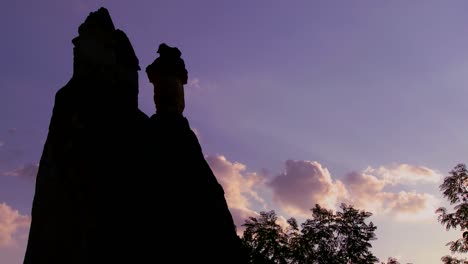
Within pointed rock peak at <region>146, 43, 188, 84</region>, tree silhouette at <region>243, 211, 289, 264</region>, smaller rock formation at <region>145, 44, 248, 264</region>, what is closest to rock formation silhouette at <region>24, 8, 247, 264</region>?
smaller rock formation at <region>145, 44, 248, 264</region>

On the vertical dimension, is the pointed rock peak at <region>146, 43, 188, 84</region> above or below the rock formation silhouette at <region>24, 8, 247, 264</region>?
above

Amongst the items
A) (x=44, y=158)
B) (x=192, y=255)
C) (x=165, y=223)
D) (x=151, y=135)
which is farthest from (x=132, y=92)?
(x=192, y=255)

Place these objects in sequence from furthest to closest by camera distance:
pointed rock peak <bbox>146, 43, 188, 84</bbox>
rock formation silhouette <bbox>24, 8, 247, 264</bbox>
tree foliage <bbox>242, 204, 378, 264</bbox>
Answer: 1. tree foliage <bbox>242, 204, 378, 264</bbox>
2. pointed rock peak <bbox>146, 43, 188, 84</bbox>
3. rock formation silhouette <bbox>24, 8, 247, 264</bbox>

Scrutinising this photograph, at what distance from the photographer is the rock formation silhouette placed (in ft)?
45.2

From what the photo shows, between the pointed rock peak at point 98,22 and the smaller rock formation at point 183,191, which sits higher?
the pointed rock peak at point 98,22

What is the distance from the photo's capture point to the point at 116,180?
1457cm

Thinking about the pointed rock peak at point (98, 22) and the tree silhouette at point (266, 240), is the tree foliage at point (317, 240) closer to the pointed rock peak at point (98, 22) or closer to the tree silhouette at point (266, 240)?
the tree silhouette at point (266, 240)

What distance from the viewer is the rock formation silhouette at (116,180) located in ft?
45.2

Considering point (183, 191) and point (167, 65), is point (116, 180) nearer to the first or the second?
point (183, 191)

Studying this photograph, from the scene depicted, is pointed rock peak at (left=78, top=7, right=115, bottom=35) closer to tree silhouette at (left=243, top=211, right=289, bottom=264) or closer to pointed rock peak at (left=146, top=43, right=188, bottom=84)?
pointed rock peak at (left=146, top=43, right=188, bottom=84)

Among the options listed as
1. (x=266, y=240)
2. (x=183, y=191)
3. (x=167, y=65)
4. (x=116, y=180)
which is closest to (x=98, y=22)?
(x=167, y=65)

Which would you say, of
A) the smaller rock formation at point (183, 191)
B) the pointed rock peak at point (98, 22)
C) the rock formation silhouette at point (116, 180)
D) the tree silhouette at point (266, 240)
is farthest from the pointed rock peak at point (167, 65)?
the tree silhouette at point (266, 240)

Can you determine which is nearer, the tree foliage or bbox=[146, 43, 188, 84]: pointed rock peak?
bbox=[146, 43, 188, 84]: pointed rock peak

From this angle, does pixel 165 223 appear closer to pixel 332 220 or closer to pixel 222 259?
pixel 222 259
